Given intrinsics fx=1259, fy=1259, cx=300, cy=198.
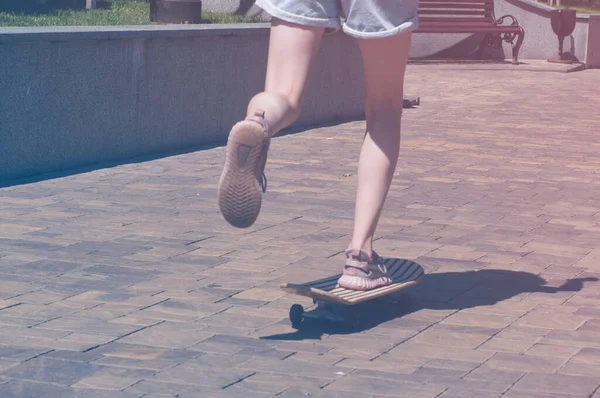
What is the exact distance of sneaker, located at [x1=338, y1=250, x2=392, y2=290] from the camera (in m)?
4.43

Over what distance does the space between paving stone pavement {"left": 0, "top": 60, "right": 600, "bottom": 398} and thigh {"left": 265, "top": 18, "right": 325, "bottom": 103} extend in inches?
32.7

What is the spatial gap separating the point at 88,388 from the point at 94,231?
7.84 feet

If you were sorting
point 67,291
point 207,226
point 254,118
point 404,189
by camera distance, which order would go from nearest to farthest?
point 254,118 < point 67,291 < point 207,226 < point 404,189

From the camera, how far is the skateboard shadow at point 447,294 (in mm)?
4348

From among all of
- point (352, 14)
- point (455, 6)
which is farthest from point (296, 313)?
point (455, 6)

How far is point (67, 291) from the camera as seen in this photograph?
15.6ft

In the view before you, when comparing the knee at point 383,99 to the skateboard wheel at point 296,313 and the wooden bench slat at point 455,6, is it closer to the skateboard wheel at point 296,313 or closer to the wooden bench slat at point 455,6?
the skateboard wheel at point 296,313

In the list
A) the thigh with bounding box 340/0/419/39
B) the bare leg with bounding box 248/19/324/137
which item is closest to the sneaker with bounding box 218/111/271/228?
the bare leg with bounding box 248/19/324/137

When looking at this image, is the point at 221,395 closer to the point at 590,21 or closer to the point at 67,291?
the point at 67,291

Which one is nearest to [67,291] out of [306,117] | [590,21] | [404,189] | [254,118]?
[254,118]

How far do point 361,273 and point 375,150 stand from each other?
0.45 metres

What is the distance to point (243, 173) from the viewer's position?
12.7 feet

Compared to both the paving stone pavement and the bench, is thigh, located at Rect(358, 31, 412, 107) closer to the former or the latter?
the paving stone pavement

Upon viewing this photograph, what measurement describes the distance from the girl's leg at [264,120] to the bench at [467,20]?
13.9 meters
